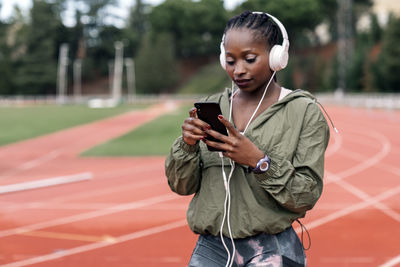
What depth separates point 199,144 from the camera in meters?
2.03

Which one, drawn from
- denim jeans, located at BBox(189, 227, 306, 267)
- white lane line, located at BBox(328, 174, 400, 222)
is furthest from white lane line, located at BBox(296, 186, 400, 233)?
denim jeans, located at BBox(189, 227, 306, 267)

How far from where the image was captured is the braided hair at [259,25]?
195 centimetres

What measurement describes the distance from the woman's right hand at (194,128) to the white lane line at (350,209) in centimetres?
424

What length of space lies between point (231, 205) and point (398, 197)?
6.29 metres

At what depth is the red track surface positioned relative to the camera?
505 cm

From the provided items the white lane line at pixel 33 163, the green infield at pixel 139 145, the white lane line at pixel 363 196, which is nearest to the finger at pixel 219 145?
the white lane line at pixel 363 196

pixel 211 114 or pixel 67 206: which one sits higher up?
pixel 211 114

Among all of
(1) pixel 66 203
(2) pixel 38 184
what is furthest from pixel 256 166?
(2) pixel 38 184

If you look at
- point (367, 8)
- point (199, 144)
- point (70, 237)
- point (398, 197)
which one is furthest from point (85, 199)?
point (367, 8)

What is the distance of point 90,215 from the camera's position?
668 cm

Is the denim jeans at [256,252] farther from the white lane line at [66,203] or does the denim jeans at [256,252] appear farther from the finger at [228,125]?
the white lane line at [66,203]

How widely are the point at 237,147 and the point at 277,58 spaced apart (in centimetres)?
41

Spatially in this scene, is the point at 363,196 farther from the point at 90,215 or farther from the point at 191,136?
the point at 191,136

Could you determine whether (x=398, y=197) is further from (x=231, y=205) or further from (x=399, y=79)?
(x=399, y=79)
